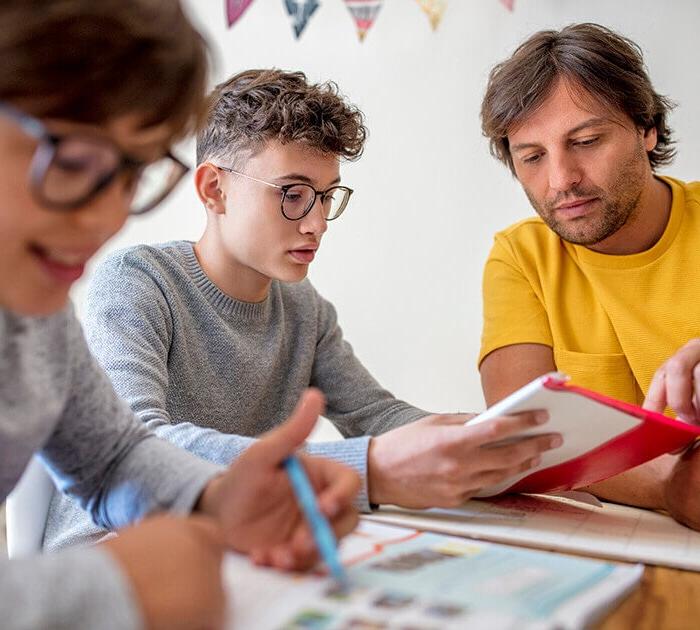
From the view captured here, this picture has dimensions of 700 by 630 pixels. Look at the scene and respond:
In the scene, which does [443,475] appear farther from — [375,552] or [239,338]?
[239,338]

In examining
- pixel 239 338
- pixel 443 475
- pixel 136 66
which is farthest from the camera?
pixel 239 338

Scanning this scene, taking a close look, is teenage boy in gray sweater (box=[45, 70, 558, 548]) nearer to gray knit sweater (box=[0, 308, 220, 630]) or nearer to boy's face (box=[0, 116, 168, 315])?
gray knit sweater (box=[0, 308, 220, 630])

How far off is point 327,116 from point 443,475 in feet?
2.61

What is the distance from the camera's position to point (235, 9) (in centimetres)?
227

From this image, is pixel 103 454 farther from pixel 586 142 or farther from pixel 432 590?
pixel 586 142

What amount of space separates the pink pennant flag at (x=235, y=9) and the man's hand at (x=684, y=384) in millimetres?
1608

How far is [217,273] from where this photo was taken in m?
1.46

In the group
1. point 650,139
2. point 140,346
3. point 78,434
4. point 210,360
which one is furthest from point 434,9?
point 78,434

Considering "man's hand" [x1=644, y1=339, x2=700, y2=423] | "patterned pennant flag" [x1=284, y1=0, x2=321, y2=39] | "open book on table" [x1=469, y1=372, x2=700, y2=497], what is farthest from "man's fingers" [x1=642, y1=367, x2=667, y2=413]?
"patterned pennant flag" [x1=284, y1=0, x2=321, y2=39]

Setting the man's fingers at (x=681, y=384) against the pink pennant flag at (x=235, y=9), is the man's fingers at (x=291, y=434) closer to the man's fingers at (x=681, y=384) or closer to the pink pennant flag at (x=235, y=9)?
the man's fingers at (x=681, y=384)

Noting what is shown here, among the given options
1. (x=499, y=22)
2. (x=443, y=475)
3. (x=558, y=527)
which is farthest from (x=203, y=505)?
(x=499, y=22)

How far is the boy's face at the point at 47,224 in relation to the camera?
56 cm

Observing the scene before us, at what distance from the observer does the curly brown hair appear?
1461 millimetres

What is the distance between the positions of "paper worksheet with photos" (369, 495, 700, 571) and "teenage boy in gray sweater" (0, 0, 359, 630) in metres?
0.24
